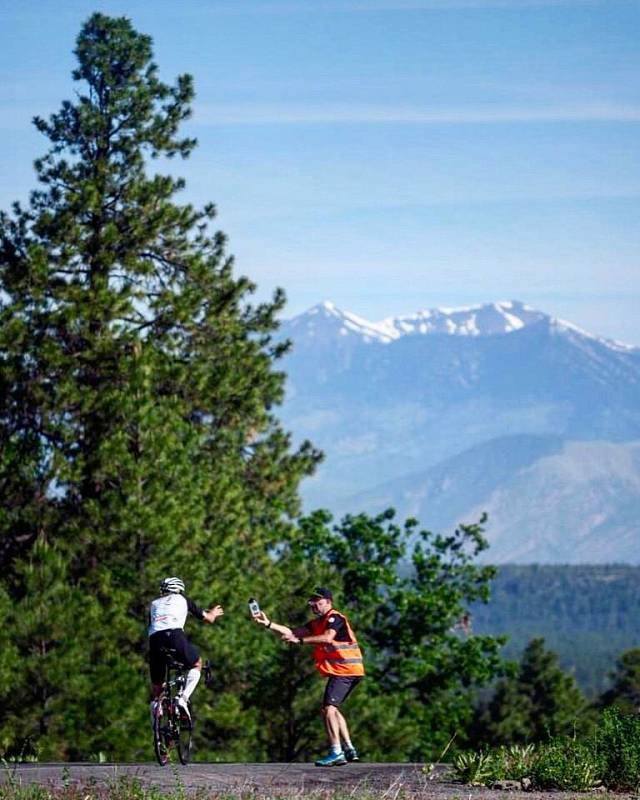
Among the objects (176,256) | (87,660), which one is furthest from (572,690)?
(87,660)

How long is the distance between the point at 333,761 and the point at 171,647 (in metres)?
2.07

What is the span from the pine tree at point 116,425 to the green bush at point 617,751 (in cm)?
1843

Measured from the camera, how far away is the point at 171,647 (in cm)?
1734

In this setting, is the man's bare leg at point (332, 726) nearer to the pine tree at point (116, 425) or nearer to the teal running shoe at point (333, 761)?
the teal running shoe at point (333, 761)

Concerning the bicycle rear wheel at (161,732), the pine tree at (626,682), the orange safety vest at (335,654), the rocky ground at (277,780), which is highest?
the pine tree at (626,682)

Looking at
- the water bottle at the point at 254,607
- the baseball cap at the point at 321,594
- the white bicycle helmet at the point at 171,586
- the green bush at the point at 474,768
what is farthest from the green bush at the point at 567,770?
the white bicycle helmet at the point at 171,586

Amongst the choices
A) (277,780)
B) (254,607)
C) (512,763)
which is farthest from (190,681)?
(512,763)

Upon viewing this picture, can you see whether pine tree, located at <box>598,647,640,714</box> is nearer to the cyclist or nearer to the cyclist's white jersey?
the cyclist

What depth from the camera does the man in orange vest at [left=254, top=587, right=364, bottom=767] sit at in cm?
1730

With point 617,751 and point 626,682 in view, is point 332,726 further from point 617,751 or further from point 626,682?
point 626,682

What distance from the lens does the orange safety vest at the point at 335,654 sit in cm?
1736

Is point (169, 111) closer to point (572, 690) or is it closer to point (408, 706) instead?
point (408, 706)

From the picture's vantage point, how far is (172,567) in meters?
35.6

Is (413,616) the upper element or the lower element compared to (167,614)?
upper
